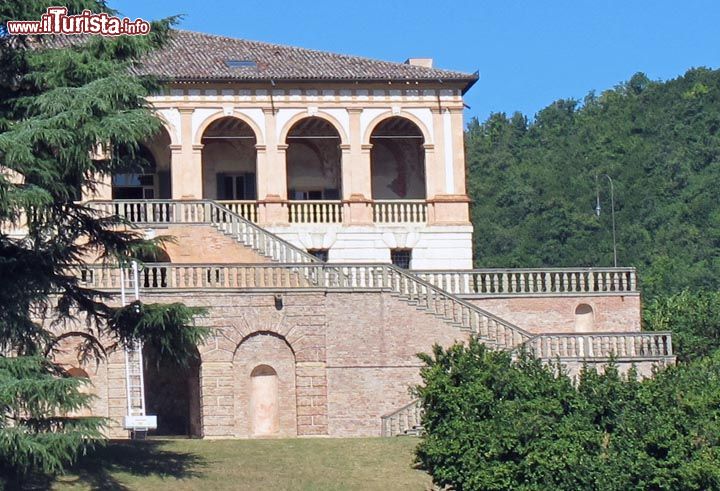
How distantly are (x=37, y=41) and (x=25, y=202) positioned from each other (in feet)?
13.8

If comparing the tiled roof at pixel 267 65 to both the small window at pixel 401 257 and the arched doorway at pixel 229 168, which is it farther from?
the small window at pixel 401 257

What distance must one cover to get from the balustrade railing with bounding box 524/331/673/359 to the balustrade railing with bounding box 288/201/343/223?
9798mm

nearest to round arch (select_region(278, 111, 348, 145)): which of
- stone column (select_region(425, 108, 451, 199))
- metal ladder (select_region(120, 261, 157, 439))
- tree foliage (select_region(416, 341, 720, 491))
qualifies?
stone column (select_region(425, 108, 451, 199))

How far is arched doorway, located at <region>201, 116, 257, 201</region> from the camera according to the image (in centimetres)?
5094

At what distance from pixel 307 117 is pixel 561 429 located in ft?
59.5

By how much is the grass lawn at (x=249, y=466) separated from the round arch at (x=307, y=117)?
41.3 ft

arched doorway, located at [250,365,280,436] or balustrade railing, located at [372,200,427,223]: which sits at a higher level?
balustrade railing, located at [372,200,427,223]

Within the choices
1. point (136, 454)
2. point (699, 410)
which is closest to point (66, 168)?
point (136, 454)

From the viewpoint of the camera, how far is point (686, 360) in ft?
169

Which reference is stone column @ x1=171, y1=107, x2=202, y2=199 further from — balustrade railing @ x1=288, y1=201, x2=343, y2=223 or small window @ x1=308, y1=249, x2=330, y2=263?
small window @ x1=308, y1=249, x2=330, y2=263

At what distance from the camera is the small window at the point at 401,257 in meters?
49.2

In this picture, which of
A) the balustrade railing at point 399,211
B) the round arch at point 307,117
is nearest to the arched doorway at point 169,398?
the balustrade railing at point 399,211

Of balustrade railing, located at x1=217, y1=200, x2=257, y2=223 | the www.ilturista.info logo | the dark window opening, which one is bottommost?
balustrade railing, located at x1=217, y1=200, x2=257, y2=223

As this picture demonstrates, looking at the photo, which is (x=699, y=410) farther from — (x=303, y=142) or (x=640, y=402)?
(x=303, y=142)
